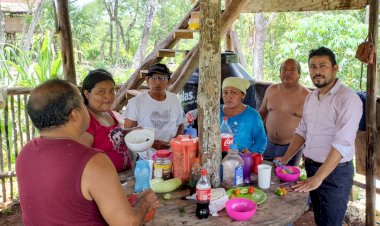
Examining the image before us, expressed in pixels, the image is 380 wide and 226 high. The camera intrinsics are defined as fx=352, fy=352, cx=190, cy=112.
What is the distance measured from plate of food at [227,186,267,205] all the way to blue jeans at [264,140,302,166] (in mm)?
1715

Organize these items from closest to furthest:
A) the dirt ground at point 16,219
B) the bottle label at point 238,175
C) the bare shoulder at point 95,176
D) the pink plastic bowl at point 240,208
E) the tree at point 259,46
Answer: the bare shoulder at point 95,176
the pink plastic bowl at point 240,208
the bottle label at point 238,175
the dirt ground at point 16,219
the tree at point 259,46

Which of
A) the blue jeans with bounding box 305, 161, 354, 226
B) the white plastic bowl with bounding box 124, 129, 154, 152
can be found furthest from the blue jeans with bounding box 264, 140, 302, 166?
the white plastic bowl with bounding box 124, 129, 154, 152

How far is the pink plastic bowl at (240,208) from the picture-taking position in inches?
72.8

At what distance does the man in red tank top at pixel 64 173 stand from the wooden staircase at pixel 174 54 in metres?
3.26

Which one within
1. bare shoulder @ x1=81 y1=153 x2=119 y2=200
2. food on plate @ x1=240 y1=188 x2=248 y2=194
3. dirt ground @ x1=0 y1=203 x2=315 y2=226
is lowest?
dirt ground @ x1=0 y1=203 x2=315 y2=226

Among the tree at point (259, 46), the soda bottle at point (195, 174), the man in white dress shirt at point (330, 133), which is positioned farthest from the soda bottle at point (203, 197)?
the tree at point (259, 46)

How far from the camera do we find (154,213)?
1888 millimetres

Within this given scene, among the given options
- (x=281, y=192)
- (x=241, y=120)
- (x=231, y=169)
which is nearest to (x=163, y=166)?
(x=231, y=169)

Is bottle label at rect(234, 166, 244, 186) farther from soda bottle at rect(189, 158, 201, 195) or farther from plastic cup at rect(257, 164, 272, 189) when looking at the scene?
soda bottle at rect(189, 158, 201, 195)

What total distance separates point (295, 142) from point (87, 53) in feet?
49.2

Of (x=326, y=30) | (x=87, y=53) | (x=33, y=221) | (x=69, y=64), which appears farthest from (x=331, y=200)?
(x=87, y=53)

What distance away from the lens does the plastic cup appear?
226 cm

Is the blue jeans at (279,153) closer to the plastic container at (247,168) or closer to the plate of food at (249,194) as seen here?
the plastic container at (247,168)

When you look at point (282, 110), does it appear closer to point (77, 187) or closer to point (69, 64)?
point (69, 64)
